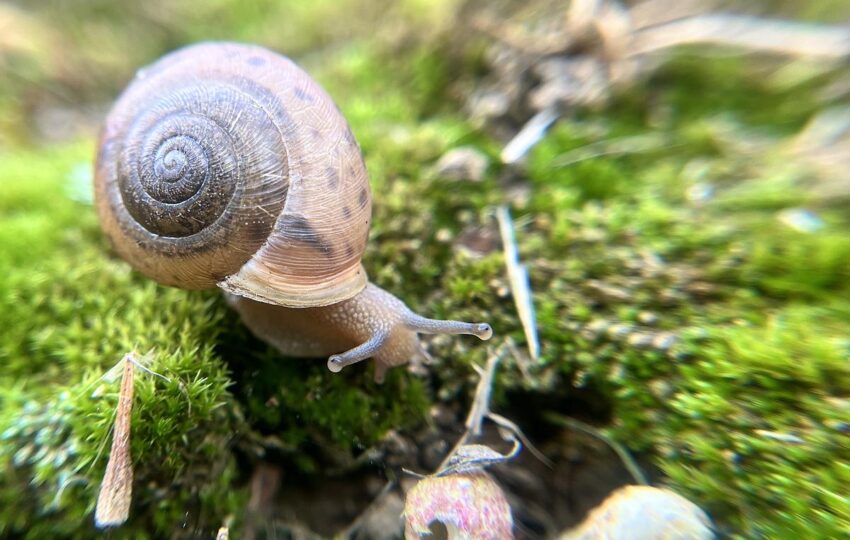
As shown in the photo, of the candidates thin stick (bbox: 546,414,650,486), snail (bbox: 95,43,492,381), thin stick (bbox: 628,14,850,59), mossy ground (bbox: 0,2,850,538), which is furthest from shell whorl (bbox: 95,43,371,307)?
thin stick (bbox: 628,14,850,59)

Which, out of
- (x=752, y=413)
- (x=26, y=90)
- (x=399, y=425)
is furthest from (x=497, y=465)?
(x=26, y=90)

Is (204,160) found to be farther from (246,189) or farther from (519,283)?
(519,283)

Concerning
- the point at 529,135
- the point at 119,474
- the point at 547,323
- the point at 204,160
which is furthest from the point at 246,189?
the point at 529,135

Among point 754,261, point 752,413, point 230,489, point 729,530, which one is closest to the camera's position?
point 729,530

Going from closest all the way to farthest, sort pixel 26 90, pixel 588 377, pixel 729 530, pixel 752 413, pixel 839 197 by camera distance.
A: pixel 729 530 < pixel 752 413 < pixel 588 377 < pixel 839 197 < pixel 26 90

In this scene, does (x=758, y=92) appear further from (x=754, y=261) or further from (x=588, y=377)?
(x=588, y=377)

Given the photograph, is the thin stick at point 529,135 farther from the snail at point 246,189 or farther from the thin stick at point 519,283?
the snail at point 246,189

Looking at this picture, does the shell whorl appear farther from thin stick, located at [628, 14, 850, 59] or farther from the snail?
thin stick, located at [628, 14, 850, 59]
